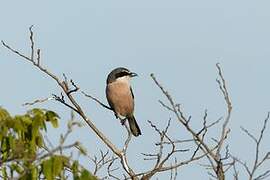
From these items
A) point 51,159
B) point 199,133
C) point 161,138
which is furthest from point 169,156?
point 51,159

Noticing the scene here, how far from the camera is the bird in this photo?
969 cm

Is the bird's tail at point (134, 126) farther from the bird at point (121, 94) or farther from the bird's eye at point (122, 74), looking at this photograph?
the bird's eye at point (122, 74)

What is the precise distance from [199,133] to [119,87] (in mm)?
5207

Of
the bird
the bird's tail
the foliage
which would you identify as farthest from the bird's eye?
the foliage

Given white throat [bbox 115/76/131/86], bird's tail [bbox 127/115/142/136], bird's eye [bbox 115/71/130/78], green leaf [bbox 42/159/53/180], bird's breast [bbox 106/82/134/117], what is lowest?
green leaf [bbox 42/159/53/180]

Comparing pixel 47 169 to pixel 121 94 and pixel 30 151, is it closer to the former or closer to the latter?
pixel 30 151

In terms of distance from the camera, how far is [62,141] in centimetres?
304

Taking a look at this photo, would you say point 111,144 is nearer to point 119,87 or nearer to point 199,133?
point 199,133

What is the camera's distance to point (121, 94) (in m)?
9.73

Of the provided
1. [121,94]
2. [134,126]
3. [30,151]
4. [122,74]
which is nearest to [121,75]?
[122,74]

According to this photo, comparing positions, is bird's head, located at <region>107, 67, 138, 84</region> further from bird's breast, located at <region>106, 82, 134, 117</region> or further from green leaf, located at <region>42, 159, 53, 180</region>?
green leaf, located at <region>42, 159, 53, 180</region>

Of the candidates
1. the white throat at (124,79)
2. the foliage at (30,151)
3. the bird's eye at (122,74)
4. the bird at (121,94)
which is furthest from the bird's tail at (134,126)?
the foliage at (30,151)

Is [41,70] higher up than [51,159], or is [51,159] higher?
[41,70]

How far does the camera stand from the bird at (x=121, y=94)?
31.8 ft
